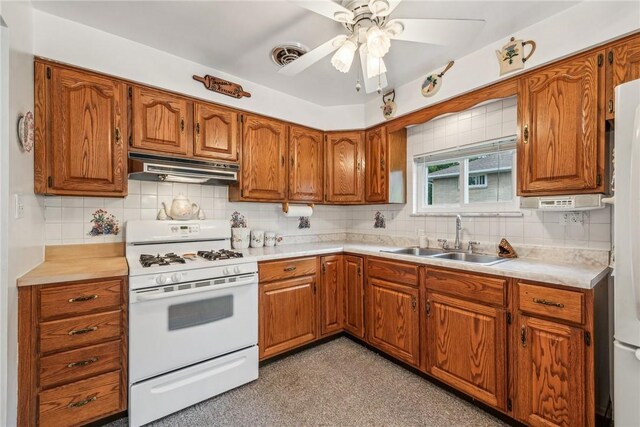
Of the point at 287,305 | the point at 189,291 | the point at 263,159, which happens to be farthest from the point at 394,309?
the point at 263,159

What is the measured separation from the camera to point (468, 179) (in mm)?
2611

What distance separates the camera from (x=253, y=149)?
2623mm

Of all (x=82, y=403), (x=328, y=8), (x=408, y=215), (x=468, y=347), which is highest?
(x=328, y=8)

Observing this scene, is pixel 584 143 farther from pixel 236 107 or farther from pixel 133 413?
pixel 133 413

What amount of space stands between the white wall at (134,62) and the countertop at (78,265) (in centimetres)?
126

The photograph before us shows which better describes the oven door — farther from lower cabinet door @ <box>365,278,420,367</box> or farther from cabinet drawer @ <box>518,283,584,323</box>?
cabinet drawer @ <box>518,283,584,323</box>

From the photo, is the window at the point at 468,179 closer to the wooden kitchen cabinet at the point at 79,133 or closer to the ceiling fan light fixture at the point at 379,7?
the ceiling fan light fixture at the point at 379,7

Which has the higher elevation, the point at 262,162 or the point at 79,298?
the point at 262,162

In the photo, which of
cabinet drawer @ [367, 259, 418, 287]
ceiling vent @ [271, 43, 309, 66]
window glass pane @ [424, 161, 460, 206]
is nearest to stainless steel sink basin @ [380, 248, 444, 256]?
cabinet drawer @ [367, 259, 418, 287]

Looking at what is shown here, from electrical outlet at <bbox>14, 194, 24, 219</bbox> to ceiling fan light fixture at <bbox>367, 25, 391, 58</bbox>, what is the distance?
1906mm

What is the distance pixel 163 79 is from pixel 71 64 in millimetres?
531

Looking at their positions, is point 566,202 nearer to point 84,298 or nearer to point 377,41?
point 377,41

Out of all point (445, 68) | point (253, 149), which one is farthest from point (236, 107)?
point (445, 68)

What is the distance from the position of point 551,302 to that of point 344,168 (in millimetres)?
2105
